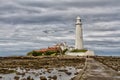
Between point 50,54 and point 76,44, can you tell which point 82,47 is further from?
point 50,54

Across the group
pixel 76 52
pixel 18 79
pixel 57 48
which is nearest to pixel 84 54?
pixel 76 52

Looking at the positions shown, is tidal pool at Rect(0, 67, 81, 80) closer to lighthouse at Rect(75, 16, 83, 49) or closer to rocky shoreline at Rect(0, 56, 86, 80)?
rocky shoreline at Rect(0, 56, 86, 80)

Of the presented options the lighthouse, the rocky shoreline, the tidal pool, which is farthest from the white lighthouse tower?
the tidal pool

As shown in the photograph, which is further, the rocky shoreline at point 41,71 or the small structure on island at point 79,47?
the small structure on island at point 79,47

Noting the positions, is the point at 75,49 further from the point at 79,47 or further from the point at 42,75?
the point at 42,75

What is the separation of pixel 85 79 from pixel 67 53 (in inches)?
3916

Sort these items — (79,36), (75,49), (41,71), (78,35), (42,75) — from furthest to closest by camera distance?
(78,35) < (79,36) < (75,49) < (41,71) < (42,75)

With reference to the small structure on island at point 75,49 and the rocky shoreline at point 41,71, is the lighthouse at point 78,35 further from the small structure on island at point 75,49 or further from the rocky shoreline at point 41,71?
the rocky shoreline at point 41,71

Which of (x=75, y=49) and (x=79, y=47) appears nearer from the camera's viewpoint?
(x=79, y=47)

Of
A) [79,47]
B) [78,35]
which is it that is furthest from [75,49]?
[78,35]

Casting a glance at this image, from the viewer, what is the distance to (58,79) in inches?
1320

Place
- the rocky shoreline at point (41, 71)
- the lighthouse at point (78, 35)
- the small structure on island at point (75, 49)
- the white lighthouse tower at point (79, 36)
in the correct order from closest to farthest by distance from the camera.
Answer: the rocky shoreline at point (41, 71), the small structure on island at point (75, 49), the white lighthouse tower at point (79, 36), the lighthouse at point (78, 35)

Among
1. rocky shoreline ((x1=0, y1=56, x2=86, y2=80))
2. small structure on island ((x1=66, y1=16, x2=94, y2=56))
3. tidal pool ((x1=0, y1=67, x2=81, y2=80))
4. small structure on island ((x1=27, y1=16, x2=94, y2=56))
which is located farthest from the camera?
small structure on island ((x1=27, y1=16, x2=94, y2=56))

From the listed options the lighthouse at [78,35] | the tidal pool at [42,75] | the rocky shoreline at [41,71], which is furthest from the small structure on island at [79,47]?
the tidal pool at [42,75]
